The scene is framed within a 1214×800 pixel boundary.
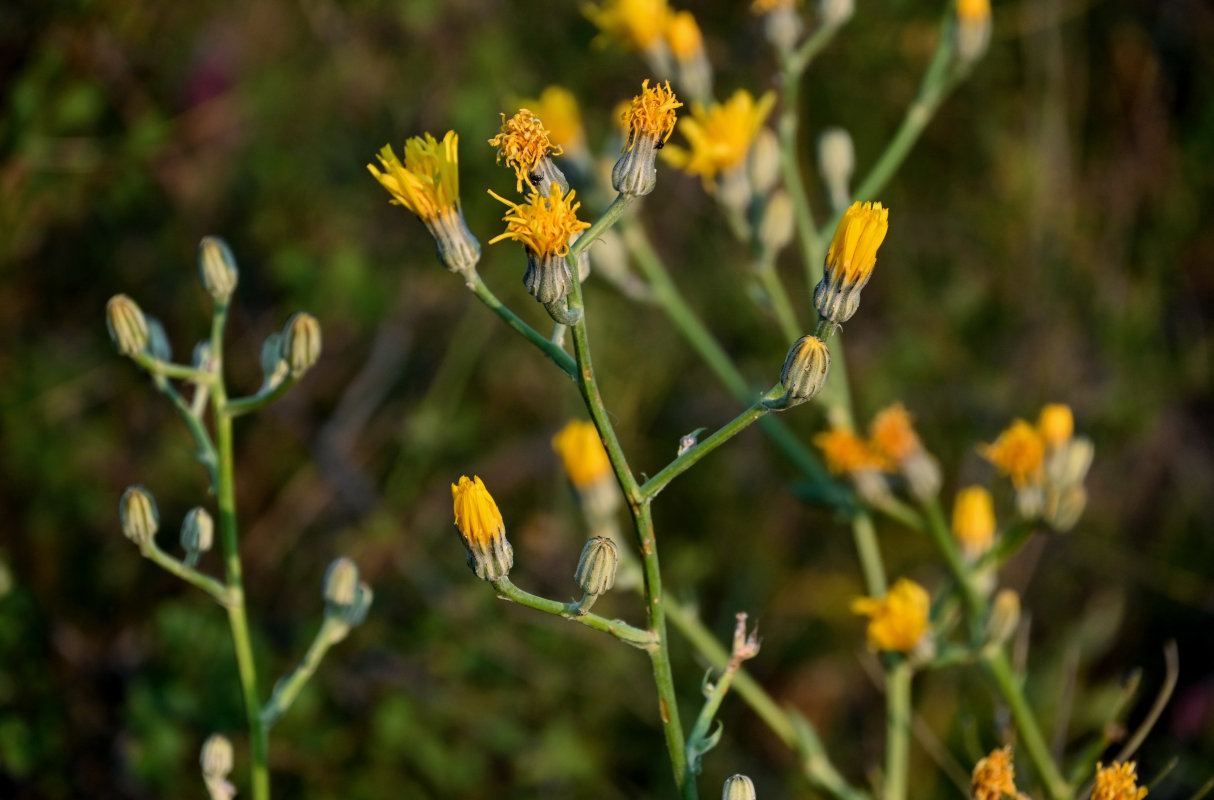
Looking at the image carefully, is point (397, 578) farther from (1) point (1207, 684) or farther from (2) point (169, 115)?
(1) point (1207, 684)

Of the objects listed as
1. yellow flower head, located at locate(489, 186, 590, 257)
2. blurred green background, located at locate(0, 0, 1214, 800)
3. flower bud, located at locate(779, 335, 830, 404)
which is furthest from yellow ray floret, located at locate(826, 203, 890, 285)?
blurred green background, located at locate(0, 0, 1214, 800)

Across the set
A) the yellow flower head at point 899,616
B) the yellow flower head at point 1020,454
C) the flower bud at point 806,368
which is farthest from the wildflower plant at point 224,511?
the yellow flower head at point 1020,454

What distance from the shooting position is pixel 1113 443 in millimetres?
3986

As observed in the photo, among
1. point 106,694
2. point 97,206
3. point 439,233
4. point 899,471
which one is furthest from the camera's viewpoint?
point 97,206

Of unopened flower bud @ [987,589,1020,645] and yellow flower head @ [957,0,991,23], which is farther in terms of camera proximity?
yellow flower head @ [957,0,991,23]

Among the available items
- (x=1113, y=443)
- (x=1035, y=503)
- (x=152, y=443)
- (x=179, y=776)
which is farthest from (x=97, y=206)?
(x=1113, y=443)

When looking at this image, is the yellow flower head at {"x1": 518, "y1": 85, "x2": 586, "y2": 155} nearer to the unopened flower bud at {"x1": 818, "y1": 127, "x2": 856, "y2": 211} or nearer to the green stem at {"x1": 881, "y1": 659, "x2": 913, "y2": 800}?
the unopened flower bud at {"x1": 818, "y1": 127, "x2": 856, "y2": 211}

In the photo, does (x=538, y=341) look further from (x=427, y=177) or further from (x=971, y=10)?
(x=971, y=10)

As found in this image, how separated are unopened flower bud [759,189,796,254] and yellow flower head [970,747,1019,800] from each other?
1.37 meters

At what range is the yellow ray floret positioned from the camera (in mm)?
1588

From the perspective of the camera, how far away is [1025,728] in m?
2.13

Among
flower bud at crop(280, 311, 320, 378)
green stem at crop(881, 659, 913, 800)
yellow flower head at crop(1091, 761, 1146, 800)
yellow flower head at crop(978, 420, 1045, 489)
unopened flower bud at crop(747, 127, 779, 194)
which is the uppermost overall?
flower bud at crop(280, 311, 320, 378)

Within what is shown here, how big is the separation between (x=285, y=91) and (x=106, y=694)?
7.66 ft

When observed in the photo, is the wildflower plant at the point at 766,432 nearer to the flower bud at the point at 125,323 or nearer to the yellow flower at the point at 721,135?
the yellow flower at the point at 721,135
